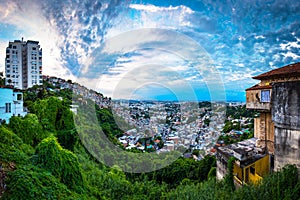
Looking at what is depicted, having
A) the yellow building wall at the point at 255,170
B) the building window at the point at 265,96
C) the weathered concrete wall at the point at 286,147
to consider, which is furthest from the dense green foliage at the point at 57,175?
the building window at the point at 265,96

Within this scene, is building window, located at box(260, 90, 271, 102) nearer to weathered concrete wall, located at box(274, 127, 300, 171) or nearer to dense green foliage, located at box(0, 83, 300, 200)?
weathered concrete wall, located at box(274, 127, 300, 171)

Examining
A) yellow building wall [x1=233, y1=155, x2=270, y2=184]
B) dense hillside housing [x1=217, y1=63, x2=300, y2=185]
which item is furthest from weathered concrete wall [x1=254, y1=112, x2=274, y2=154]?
yellow building wall [x1=233, y1=155, x2=270, y2=184]

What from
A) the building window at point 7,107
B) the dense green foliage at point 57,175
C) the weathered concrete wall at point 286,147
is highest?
the building window at point 7,107

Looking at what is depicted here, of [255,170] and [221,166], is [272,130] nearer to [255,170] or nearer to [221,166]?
[255,170]

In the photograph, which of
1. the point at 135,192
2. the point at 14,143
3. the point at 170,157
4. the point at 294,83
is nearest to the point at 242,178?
the point at 294,83

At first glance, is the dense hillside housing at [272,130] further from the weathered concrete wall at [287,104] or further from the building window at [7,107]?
the building window at [7,107]

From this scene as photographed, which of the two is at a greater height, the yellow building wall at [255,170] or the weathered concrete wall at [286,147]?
the weathered concrete wall at [286,147]

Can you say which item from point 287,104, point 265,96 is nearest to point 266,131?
point 265,96
